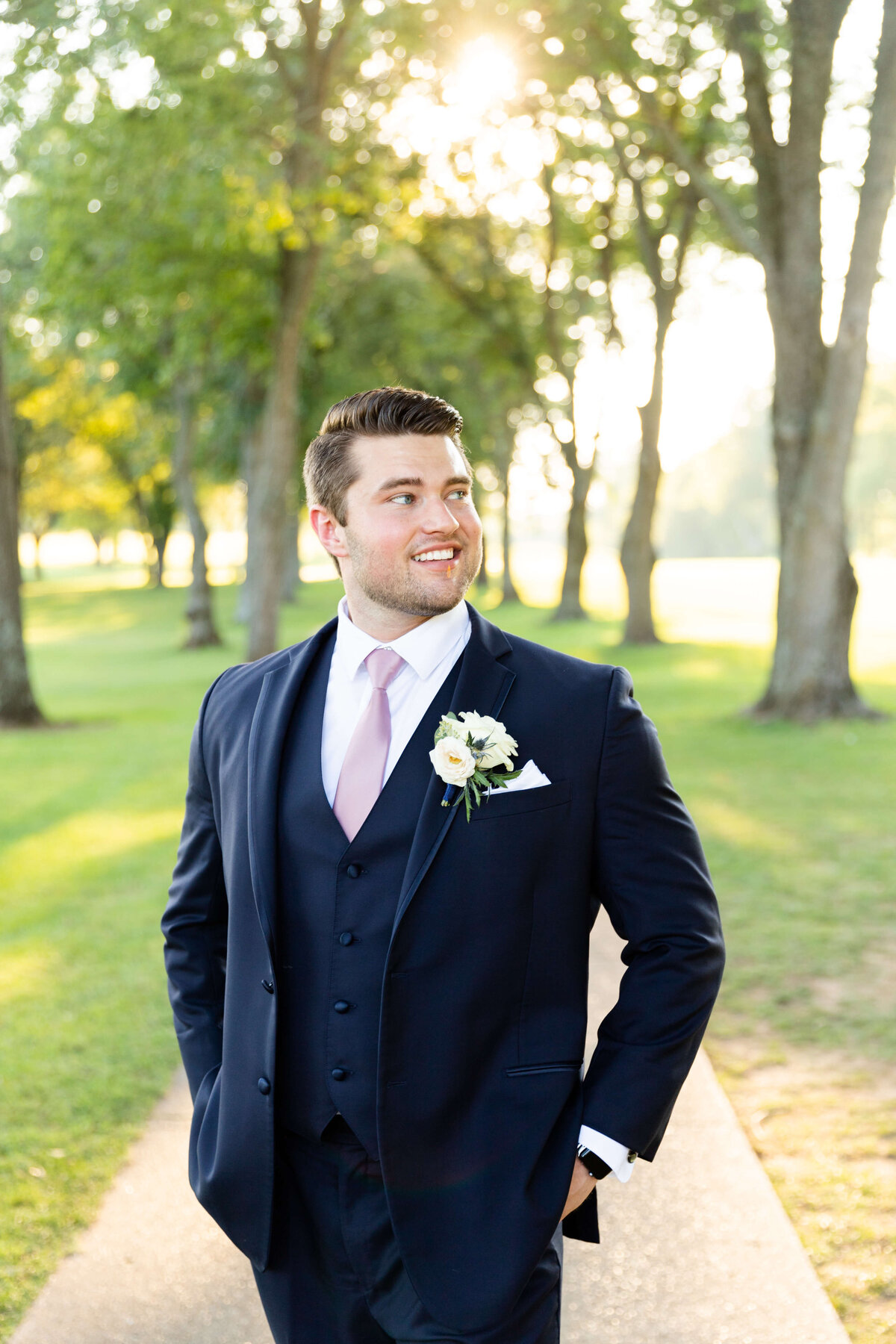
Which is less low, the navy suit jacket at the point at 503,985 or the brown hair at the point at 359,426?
the brown hair at the point at 359,426

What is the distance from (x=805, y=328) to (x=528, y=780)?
1249 cm

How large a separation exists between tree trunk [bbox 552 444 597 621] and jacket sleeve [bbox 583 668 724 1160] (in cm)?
2726

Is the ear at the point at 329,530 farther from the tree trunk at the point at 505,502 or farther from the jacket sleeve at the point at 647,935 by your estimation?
the tree trunk at the point at 505,502

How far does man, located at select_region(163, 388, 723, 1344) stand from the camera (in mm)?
2195

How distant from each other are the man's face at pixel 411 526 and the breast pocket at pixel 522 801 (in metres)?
0.42

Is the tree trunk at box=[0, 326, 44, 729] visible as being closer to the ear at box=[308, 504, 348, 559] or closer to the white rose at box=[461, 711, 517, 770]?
the ear at box=[308, 504, 348, 559]

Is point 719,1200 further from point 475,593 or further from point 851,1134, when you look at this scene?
point 475,593

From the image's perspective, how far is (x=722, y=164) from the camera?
64.7ft

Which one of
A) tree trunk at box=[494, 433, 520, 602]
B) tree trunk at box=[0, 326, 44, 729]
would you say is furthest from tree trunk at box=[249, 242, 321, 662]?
tree trunk at box=[494, 433, 520, 602]

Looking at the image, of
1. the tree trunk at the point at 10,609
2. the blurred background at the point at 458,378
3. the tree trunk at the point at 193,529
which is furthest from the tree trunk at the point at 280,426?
the tree trunk at the point at 193,529

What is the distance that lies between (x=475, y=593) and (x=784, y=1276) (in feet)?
142

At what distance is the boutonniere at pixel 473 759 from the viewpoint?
2172 mm

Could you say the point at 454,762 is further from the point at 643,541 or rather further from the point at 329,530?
the point at 643,541

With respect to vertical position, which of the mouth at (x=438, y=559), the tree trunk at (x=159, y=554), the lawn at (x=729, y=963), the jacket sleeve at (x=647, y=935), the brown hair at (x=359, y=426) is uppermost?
the brown hair at (x=359, y=426)
